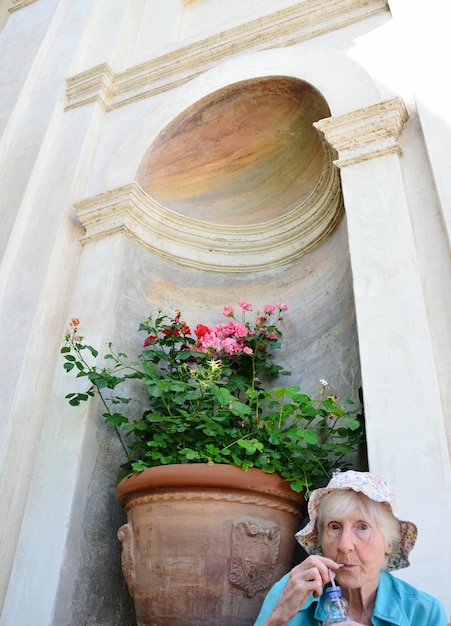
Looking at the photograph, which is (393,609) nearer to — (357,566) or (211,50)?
(357,566)

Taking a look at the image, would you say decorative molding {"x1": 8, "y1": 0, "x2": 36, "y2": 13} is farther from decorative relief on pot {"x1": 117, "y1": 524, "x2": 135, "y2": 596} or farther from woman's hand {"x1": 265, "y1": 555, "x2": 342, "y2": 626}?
woman's hand {"x1": 265, "y1": 555, "x2": 342, "y2": 626}

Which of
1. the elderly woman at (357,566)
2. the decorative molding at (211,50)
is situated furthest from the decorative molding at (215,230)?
the elderly woman at (357,566)

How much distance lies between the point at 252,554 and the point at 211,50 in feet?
11.3

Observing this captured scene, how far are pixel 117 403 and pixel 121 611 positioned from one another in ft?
2.98

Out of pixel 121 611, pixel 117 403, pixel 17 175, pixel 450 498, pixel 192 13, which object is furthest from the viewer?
pixel 192 13

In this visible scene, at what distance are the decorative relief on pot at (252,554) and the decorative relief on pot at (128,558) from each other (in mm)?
403

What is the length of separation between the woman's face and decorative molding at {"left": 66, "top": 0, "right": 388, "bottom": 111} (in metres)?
3.26

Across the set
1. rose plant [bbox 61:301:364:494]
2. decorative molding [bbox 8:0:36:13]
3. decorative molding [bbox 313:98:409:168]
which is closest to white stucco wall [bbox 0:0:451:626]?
decorative molding [bbox 313:98:409:168]

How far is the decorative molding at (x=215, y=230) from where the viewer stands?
3605 mm

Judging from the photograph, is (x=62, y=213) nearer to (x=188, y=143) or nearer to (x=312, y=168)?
(x=188, y=143)

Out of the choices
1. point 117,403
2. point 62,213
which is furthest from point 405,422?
point 62,213

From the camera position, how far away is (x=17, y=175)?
4098 millimetres

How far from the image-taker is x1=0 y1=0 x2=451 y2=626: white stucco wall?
2.24 m

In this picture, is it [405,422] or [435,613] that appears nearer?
[435,613]
